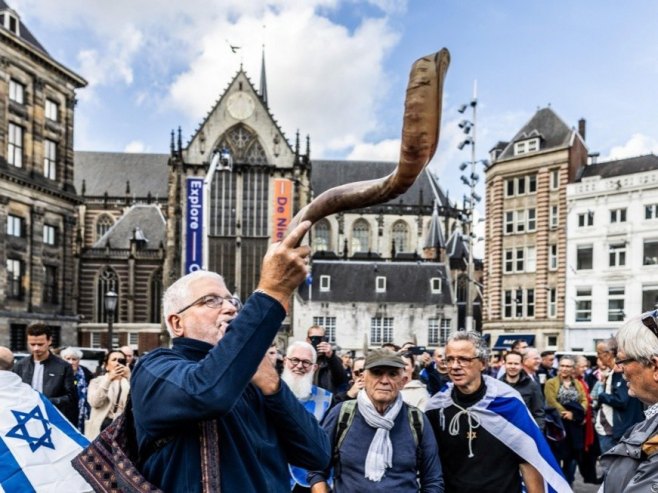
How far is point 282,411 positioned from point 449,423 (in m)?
2.40

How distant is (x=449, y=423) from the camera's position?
Answer: 4.42 meters

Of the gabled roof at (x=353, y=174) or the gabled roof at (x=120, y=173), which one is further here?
the gabled roof at (x=120, y=173)

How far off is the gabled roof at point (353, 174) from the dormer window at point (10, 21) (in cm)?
3709

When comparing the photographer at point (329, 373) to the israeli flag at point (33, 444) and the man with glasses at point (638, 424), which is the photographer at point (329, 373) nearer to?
the israeli flag at point (33, 444)

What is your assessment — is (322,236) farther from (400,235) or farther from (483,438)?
(483,438)

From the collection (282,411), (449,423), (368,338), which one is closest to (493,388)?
(449,423)

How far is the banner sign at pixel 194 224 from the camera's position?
22359 mm

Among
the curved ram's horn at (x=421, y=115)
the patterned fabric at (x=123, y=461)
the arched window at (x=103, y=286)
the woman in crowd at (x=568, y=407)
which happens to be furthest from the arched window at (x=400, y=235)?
the curved ram's horn at (x=421, y=115)

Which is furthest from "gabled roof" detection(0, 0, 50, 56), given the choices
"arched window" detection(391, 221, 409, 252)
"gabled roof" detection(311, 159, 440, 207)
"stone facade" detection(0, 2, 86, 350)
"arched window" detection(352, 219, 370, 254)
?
"arched window" detection(391, 221, 409, 252)

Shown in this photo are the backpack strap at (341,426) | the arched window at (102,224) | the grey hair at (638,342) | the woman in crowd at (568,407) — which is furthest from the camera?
the arched window at (102,224)

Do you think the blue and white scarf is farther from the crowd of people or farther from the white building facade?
the white building facade

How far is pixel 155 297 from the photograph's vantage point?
55562 millimetres

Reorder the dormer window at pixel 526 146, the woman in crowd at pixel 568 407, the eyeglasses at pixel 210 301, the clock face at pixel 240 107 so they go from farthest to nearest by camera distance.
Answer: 1. the clock face at pixel 240 107
2. the dormer window at pixel 526 146
3. the woman in crowd at pixel 568 407
4. the eyeglasses at pixel 210 301

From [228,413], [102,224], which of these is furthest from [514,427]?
[102,224]
